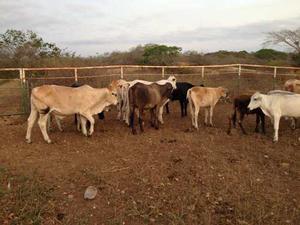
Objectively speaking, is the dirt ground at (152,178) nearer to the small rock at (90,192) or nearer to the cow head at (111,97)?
the small rock at (90,192)

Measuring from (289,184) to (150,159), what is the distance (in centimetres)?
259

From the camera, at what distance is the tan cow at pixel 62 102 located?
8.12 meters

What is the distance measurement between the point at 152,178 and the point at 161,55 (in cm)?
2568

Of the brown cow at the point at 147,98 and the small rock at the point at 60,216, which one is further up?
the brown cow at the point at 147,98

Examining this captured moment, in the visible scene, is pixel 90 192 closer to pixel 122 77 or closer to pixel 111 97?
pixel 111 97

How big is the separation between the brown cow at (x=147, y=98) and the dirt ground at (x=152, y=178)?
70 cm

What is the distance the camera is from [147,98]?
9.52 m

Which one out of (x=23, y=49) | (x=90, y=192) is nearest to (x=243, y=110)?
(x=90, y=192)

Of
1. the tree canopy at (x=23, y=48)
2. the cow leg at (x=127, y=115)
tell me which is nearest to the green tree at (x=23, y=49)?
the tree canopy at (x=23, y=48)

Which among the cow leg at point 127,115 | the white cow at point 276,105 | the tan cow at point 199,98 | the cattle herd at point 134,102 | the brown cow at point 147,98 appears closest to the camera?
the cattle herd at point 134,102

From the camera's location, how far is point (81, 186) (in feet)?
19.0

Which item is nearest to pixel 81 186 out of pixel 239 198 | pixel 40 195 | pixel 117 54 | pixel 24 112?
pixel 40 195

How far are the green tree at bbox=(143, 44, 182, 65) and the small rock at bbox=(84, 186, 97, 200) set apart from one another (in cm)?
2464

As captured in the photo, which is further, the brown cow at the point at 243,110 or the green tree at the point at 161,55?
the green tree at the point at 161,55
